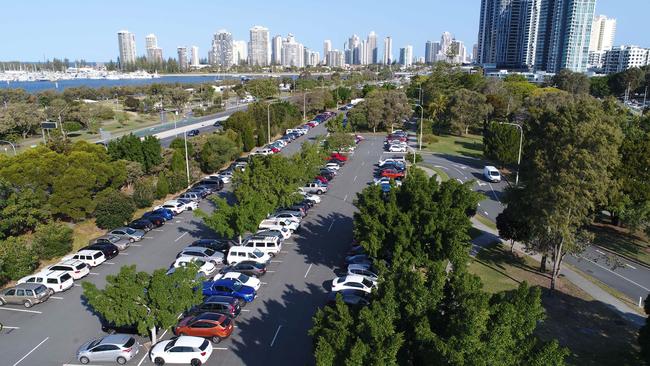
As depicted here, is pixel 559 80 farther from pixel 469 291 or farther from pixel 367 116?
pixel 469 291

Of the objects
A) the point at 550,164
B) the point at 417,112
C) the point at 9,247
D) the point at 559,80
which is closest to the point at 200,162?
the point at 9,247

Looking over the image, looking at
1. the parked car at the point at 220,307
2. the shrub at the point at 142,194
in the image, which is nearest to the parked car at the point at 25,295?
the parked car at the point at 220,307

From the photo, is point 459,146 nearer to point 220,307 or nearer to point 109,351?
point 220,307

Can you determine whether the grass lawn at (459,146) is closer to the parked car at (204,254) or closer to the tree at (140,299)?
the parked car at (204,254)

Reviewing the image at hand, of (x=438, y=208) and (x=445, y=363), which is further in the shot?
(x=438, y=208)

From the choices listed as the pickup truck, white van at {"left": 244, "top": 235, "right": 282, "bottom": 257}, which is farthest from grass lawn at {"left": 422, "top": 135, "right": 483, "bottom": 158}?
white van at {"left": 244, "top": 235, "right": 282, "bottom": 257}

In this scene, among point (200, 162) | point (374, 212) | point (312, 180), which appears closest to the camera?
point (374, 212)

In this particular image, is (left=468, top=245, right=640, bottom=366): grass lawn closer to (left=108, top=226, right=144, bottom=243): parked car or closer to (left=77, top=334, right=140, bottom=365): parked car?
(left=77, top=334, right=140, bottom=365): parked car

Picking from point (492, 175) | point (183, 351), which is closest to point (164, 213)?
point (183, 351)

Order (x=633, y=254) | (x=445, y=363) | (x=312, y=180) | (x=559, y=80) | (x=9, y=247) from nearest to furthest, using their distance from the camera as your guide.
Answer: (x=445, y=363) → (x=9, y=247) → (x=633, y=254) → (x=312, y=180) → (x=559, y=80)
